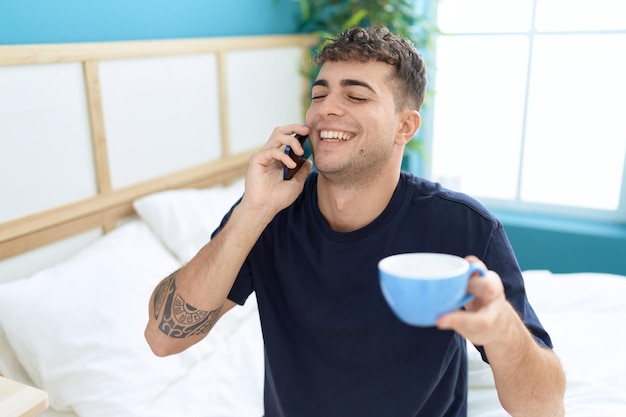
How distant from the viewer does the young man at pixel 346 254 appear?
113cm

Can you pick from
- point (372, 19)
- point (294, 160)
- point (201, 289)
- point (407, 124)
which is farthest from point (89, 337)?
point (372, 19)

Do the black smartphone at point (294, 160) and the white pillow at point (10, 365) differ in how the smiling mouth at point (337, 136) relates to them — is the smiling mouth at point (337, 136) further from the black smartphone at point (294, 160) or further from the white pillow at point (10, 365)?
the white pillow at point (10, 365)

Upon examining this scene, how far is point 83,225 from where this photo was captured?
1876 millimetres

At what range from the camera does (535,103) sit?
285 centimetres

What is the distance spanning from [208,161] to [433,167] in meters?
1.36

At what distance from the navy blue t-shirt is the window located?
1.84m

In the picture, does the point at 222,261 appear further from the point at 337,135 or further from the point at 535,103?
the point at 535,103

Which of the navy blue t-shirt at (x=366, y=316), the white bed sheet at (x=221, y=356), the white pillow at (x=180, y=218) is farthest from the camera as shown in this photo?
the white pillow at (x=180, y=218)

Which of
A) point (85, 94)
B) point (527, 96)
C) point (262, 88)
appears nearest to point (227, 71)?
point (262, 88)

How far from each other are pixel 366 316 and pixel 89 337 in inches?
31.8

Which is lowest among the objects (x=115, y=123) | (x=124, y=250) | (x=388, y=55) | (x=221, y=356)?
(x=221, y=356)

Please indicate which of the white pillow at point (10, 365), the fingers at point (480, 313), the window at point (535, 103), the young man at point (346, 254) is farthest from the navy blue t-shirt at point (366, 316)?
the window at point (535, 103)

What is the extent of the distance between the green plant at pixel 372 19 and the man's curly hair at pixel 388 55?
142cm

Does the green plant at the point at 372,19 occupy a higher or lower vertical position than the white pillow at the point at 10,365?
higher
